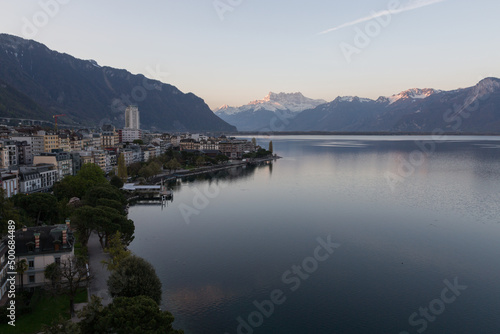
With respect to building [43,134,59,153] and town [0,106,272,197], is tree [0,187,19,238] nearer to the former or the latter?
town [0,106,272,197]

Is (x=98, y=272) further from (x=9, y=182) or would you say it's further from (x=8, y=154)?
(x=8, y=154)

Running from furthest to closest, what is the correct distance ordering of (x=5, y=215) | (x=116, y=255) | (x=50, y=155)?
(x=50, y=155), (x=5, y=215), (x=116, y=255)

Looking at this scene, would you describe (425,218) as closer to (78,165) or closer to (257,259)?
(257,259)

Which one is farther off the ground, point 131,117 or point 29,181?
point 131,117

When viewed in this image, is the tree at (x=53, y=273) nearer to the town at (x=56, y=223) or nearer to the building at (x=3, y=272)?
the town at (x=56, y=223)

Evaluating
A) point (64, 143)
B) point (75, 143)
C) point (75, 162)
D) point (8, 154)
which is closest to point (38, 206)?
point (75, 162)

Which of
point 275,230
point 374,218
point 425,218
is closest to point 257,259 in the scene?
point 275,230

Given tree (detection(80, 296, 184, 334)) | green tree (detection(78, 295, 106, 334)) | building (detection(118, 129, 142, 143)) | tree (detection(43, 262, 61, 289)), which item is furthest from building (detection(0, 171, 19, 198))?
building (detection(118, 129, 142, 143))
